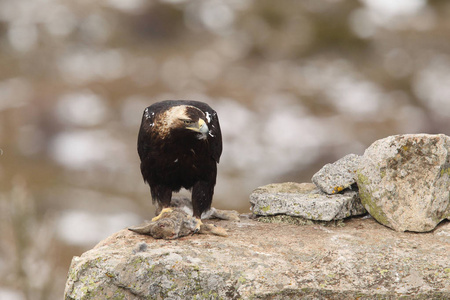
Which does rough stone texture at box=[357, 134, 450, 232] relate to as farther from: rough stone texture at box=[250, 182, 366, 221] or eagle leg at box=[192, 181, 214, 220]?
eagle leg at box=[192, 181, 214, 220]

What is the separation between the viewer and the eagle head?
695 cm

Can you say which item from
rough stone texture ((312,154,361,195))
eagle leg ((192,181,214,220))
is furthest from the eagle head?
rough stone texture ((312,154,361,195))

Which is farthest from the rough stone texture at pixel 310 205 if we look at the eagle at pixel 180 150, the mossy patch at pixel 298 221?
the eagle at pixel 180 150

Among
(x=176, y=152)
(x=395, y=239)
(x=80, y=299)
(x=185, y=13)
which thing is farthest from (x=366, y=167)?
(x=185, y=13)

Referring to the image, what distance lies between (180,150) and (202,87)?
108 ft

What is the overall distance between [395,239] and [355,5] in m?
44.7

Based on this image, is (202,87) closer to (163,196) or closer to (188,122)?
(163,196)

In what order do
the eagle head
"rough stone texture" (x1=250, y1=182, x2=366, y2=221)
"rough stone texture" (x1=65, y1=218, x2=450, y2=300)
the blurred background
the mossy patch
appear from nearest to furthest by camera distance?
1. "rough stone texture" (x1=65, y1=218, x2=450, y2=300)
2. the eagle head
3. "rough stone texture" (x1=250, y1=182, x2=366, y2=221)
4. the mossy patch
5. the blurred background

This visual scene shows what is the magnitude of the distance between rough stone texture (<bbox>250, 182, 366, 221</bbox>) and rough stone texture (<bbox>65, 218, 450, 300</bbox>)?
26.1 inches

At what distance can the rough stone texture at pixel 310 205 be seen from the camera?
7.52m

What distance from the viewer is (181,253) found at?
6.45 meters

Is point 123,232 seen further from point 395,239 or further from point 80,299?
point 395,239

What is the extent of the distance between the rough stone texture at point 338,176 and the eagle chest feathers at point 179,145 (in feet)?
4.73

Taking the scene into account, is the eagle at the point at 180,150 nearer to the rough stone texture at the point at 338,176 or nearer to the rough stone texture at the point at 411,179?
the rough stone texture at the point at 338,176
